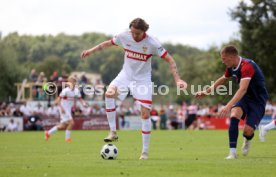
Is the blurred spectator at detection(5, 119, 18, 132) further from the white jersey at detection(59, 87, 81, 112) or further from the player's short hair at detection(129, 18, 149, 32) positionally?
the player's short hair at detection(129, 18, 149, 32)

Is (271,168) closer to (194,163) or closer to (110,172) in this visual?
(194,163)

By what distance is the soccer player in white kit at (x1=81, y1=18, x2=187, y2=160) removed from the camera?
15750 millimetres

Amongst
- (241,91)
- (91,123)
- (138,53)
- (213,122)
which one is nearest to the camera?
(241,91)

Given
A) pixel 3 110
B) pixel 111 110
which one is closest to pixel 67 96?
pixel 111 110

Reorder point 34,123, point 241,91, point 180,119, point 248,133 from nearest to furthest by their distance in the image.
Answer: point 241,91, point 248,133, point 34,123, point 180,119

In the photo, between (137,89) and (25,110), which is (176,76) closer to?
(137,89)

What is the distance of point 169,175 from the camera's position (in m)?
11.5

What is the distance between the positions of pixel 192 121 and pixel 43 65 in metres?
61.7

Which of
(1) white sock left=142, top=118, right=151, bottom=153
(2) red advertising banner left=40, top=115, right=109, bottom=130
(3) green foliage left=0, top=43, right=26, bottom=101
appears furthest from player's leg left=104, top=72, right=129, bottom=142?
(3) green foliage left=0, top=43, right=26, bottom=101

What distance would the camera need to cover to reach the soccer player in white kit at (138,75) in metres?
15.8

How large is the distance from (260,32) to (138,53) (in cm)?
4875

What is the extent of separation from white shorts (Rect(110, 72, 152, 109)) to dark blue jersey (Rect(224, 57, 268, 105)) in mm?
1946

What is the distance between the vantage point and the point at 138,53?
1586 centimetres

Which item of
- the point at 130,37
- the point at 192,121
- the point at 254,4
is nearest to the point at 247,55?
the point at 254,4
